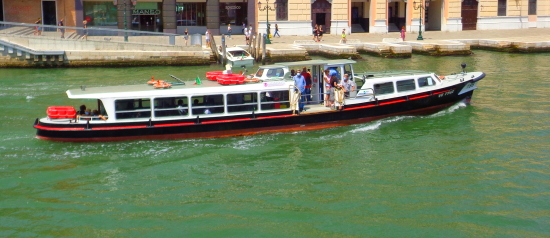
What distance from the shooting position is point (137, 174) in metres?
17.8

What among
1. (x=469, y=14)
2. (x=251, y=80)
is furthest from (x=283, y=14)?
(x=251, y=80)

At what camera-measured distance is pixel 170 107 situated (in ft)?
69.3

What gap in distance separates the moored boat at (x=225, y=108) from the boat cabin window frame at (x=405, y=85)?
0.11 ft

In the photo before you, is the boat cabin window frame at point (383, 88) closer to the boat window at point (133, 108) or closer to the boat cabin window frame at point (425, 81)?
the boat cabin window frame at point (425, 81)

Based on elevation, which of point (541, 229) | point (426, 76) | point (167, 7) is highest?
point (167, 7)

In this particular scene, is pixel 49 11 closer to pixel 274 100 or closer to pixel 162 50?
pixel 162 50

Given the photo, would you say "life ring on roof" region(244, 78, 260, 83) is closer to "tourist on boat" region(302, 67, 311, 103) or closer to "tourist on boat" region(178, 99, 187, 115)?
"tourist on boat" region(302, 67, 311, 103)

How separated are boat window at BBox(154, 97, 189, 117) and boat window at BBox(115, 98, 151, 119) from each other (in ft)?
0.90

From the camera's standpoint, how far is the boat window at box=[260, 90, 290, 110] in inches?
853

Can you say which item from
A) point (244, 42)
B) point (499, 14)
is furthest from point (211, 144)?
point (499, 14)

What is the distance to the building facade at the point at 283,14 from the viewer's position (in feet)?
160

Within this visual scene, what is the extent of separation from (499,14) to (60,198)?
47.4 m

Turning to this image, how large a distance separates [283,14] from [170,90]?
30915mm

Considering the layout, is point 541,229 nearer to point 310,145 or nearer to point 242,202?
point 242,202
